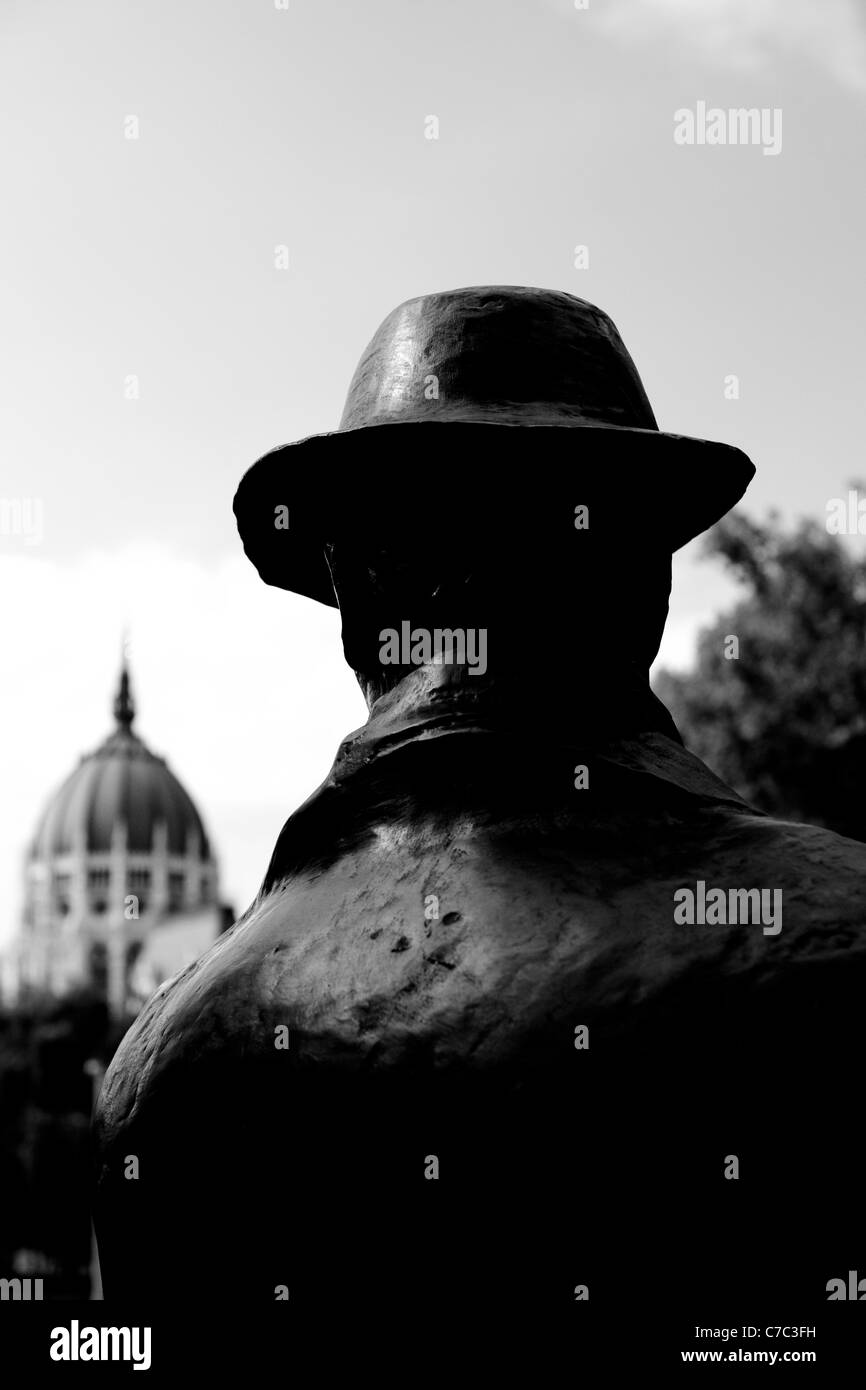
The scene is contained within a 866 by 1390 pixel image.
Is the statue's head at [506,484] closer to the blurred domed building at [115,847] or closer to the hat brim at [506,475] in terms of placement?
the hat brim at [506,475]

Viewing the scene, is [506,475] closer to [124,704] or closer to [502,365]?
[502,365]

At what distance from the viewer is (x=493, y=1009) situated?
243 centimetres

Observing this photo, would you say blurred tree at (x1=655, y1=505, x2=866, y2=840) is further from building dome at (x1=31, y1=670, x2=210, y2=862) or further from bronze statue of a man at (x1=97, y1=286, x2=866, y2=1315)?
building dome at (x1=31, y1=670, x2=210, y2=862)

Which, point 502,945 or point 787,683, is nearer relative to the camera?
point 502,945

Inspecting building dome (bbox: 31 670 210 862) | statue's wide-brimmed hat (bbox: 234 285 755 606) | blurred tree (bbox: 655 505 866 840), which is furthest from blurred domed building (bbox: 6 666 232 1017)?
statue's wide-brimmed hat (bbox: 234 285 755 606)

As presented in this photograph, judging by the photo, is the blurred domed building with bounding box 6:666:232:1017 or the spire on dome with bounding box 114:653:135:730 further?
the spire on dome with bounding box 114:653:135:730

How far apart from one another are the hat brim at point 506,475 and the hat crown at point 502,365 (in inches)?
2.6

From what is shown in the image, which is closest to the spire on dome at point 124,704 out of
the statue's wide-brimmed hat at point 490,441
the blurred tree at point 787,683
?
the blurred tree at point 787,683

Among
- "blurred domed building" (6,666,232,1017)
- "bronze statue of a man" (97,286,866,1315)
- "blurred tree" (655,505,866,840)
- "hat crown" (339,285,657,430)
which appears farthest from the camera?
"blurred domed building" (6,666,232,1017)

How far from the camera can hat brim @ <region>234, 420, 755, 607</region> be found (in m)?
2.81

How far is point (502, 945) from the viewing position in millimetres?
2490

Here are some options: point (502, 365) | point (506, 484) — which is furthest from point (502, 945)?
point (502, 365)

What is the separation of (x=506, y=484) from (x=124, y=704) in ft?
393

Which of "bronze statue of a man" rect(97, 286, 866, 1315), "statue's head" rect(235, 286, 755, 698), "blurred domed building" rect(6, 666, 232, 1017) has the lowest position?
"bronze statue of a man" rect(97, 286, 866, 1315)
